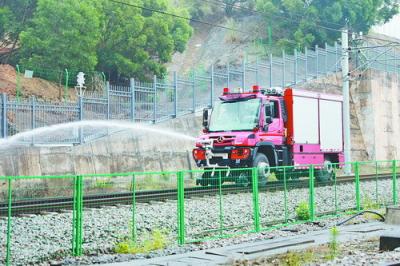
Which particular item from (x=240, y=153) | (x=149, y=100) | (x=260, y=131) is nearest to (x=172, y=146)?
(x=149, y=100)

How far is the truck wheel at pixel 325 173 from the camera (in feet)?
Answer: 55.7

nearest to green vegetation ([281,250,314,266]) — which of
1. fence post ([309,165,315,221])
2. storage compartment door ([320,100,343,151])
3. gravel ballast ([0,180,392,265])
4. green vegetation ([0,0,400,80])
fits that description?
gravel ballast ([0,180,392,265])

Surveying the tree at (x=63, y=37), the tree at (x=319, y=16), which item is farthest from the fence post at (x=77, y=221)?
the tree at (x=319, y=16)

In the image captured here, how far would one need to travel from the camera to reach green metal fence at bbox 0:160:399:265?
10469 mm

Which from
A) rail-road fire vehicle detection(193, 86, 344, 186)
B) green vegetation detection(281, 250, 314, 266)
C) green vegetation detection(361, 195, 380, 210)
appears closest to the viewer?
green vegetation detection(281, 250, 314, 266)

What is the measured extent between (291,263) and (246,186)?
15.2ft

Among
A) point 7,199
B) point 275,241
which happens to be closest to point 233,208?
point 275,241

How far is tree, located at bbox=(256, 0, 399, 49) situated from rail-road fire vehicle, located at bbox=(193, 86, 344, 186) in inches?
1224

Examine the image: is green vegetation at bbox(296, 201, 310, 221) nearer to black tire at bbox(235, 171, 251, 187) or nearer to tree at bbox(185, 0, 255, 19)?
black tire at bbox(235, 171, 251, 187)

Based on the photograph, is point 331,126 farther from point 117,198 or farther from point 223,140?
point 117,198

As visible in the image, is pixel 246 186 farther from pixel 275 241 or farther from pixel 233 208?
pixel 275 241

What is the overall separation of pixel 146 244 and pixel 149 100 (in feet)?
56.2

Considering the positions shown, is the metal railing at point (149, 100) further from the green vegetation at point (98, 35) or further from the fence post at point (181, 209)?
the fence post at point (181, 209)

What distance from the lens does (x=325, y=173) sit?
1855cm
